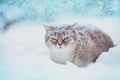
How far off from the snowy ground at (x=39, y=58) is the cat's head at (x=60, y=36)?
0.13ft

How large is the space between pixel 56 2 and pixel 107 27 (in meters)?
0.42

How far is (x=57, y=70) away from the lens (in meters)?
2.72

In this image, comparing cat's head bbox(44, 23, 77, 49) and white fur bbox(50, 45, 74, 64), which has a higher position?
cat's head bbox(44, 23, 77, 49)

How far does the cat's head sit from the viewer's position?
2.68 m

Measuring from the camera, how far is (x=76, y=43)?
271 centimetres

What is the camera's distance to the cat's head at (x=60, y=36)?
268cm

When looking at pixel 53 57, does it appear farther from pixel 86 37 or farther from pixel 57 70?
pixel 86 37

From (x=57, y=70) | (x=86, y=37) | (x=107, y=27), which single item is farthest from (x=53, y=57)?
(x=107, y=27)

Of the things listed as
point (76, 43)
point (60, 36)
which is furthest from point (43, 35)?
point (76, 43)

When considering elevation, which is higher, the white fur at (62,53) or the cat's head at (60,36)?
the cat's head at (60,36)

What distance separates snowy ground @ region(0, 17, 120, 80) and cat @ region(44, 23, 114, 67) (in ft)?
0.12

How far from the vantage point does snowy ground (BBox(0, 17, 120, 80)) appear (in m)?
2.71

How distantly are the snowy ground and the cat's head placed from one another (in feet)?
0.13

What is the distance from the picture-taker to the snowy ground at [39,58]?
271 cm
